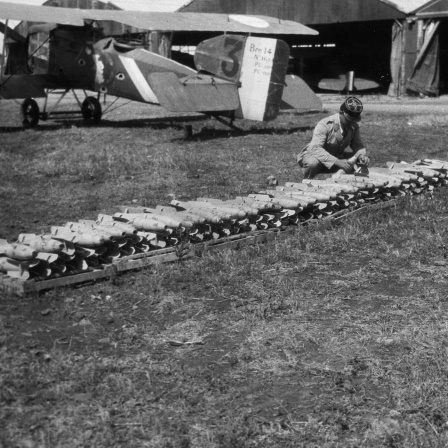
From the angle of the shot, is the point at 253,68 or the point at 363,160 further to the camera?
the point at 253,68

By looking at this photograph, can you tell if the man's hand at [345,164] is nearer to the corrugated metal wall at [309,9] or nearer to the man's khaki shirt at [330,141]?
the man's khaki shirt at [330,141]

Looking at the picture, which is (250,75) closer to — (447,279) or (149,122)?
(149,122)

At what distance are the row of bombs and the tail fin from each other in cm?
681

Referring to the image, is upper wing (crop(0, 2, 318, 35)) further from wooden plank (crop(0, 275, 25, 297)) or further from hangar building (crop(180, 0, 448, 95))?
wooden plank (crop(0, 275, 25, 297))

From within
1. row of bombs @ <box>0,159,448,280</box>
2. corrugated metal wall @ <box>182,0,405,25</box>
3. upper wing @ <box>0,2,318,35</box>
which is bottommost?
row of bombs @ <box>0,159,448,280</box>

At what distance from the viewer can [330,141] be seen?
1018cm

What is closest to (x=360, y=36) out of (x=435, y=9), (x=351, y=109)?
(x=435, y=9)

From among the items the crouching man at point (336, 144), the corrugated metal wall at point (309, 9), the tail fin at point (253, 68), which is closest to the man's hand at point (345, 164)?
the crouching man at point (336, 144)

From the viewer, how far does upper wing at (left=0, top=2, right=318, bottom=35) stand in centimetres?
1855

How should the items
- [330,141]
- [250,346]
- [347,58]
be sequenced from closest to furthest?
[250,346] < [330,141] < [347,58]

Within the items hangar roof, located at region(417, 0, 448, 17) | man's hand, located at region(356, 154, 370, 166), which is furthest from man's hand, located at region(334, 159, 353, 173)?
hangar roof, located at region(417, 0, 448, 17)

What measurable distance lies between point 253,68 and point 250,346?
12.4m

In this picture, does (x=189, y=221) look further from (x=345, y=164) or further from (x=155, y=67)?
(x=155, y=67)

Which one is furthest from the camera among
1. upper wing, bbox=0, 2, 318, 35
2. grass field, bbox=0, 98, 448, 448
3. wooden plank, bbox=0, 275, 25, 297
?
upper wing, bbox=0, 2, 318, 35
